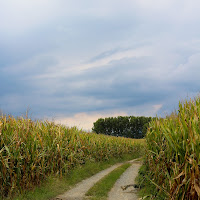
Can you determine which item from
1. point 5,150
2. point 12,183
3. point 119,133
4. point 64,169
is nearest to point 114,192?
point 64,169

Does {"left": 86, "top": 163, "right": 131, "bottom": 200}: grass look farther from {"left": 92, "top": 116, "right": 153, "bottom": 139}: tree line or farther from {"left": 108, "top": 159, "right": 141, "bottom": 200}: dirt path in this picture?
{"left": 92, "top": 116, "right": 153, "bottom": 139}: tree line

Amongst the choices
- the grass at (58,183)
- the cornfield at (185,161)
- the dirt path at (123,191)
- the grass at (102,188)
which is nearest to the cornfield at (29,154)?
the grass at (58,183)

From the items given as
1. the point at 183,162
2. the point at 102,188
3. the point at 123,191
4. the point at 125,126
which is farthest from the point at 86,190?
the point at 125,126

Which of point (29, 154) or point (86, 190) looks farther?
point (86, 190)

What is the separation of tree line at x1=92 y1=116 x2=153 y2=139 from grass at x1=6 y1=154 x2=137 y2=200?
3372 cm

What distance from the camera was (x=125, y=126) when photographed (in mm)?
49812

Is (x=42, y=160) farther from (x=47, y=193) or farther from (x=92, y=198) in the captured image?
(x=92, y=198)

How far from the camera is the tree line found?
49.1 meters

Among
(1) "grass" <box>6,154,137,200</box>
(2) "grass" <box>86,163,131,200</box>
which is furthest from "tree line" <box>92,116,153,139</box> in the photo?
(2) "grass" <box>86,163,131,200</box>

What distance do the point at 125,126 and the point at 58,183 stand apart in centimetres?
3942

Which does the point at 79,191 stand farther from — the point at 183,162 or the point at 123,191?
the point at 183,162

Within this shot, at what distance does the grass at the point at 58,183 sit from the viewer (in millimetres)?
9663

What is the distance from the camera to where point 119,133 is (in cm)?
5022

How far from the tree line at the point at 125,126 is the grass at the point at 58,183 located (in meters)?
33.7
